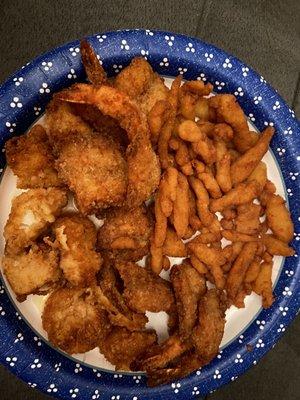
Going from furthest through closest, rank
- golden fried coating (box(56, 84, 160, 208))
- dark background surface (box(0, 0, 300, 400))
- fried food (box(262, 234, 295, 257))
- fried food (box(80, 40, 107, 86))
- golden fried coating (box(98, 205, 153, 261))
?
dark background surface (box(0, 0, 300, 400))
fried food (box(262, 234, 295, 257))
golden fried coating (box(98, 205, 153, 261))
fried food (box(80, 40, 107, 86))
golden fried coating (box(56, 84, 160, 208))

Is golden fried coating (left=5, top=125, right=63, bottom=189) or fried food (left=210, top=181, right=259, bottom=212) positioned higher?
fried food (left=210, top=181, right=259, bottom=212)

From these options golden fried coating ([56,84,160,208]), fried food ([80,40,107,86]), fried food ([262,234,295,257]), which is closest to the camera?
golden fried coating ([56,84,160,208])

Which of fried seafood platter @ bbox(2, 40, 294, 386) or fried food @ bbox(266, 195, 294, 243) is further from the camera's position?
fried food @ bbox(266, 195, 294, 243)

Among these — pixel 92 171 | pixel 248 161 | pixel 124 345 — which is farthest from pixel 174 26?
pixel 124 345

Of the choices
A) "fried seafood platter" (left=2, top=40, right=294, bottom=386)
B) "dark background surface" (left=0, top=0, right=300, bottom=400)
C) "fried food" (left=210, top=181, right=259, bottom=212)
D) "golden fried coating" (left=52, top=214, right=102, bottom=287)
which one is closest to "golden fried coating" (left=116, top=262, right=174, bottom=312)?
"fried seafood platter" (left=2, top=40, right=294, bottom=386)

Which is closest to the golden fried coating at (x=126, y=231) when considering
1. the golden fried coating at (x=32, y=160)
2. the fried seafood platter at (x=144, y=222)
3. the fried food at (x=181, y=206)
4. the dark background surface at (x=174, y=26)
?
the fried seafood platter at (x=144, y=222)

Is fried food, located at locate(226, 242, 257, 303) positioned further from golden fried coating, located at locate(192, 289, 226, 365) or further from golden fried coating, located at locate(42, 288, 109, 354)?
golden fried coating, located at locate(42, 288, 109, 354)

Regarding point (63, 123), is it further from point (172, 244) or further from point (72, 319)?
point (72, 319)
